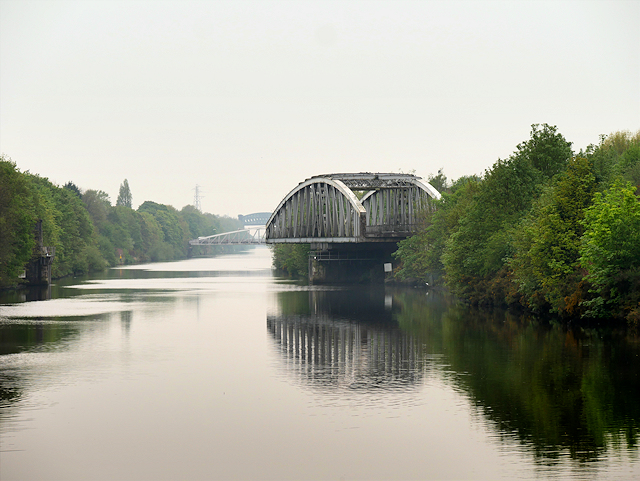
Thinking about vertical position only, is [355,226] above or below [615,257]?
above

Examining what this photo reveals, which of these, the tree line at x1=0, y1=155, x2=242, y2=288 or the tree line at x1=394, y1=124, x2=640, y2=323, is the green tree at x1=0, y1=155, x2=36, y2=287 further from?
the tree line at x1=394, y1=124, x2=640, y2=323

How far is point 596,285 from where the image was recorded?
4509 centimetres

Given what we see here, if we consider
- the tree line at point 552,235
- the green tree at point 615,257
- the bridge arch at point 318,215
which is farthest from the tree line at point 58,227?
the green tree at point 615,257

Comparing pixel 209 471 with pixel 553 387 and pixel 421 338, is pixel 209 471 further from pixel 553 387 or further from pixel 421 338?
pixel 421 338

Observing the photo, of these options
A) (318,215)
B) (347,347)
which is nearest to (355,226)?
(318,215)

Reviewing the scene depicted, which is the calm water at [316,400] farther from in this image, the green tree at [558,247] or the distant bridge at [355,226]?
the distant bridge at [355,226]

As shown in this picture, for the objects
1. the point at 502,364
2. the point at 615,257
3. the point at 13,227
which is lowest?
the point at 502,364

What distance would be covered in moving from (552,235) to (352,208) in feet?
185

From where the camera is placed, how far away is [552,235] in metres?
50.0

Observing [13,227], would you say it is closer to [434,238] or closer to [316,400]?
[434,238]

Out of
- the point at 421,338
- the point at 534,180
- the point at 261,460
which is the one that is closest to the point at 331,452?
the point at 261,460

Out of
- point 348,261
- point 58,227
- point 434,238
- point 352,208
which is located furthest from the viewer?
point 58,227

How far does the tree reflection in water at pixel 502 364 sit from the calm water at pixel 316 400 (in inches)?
3.7

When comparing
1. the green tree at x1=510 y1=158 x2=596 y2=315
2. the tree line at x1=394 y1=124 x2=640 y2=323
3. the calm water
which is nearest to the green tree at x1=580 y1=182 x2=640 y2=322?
the tree line at x1=394 y1=124 x2=640 y2=323
